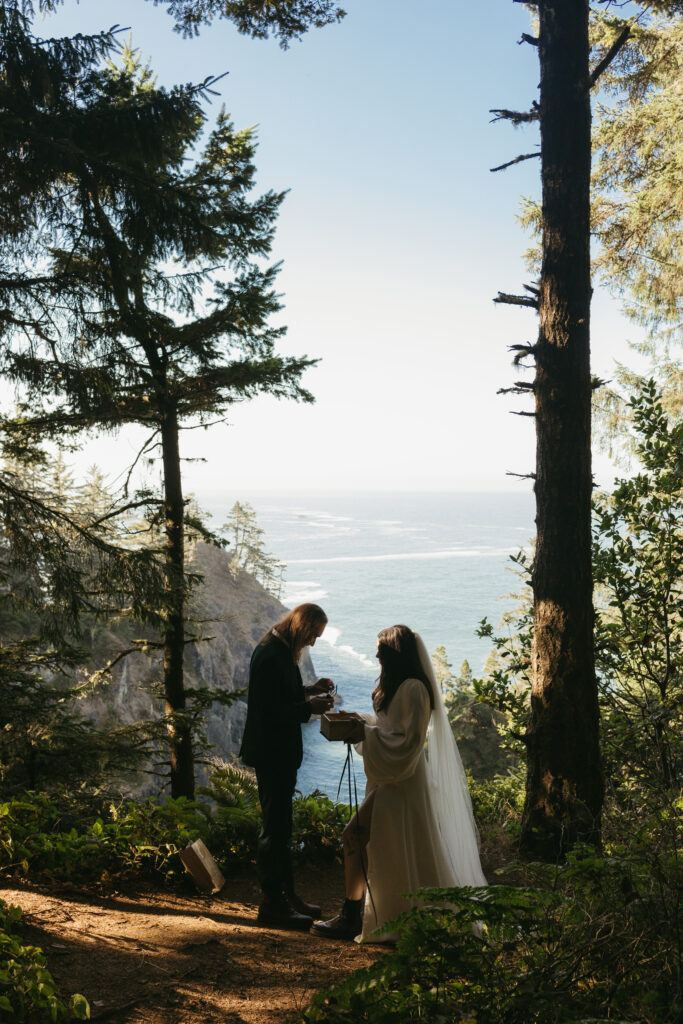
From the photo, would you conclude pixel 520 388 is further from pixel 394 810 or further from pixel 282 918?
pixel 282 918

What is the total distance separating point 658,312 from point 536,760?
879 centimetres

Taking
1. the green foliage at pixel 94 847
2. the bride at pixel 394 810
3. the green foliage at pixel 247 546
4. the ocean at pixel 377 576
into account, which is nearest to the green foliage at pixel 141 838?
the green foliage at pixel 94 847

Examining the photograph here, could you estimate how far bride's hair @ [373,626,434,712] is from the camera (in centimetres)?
386

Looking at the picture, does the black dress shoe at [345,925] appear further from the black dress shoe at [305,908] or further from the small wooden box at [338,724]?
the small wooden box at [338,724]

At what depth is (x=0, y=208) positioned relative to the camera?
16.0 ft

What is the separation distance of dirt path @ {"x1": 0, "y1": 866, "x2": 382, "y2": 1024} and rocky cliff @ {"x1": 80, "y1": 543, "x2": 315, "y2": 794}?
15.4 metres

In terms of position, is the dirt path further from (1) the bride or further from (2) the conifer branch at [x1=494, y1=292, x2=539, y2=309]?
(2) the conifer branch at [x1=494, y1=292, x2=539, y2=309]

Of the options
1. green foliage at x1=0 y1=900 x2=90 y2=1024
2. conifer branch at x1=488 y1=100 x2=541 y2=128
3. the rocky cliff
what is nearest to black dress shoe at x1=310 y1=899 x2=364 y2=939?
green foliage at x1=0 y1=900 x2=90 y2=1024

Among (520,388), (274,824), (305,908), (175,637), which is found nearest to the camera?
(274,824)

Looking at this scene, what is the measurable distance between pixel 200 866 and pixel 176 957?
1.05 meters

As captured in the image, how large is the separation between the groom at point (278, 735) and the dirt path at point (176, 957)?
0.25 meters

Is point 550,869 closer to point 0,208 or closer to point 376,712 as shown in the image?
point 376,712

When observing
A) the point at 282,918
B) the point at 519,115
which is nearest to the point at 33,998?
the point at 282,918

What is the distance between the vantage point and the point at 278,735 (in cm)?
402
